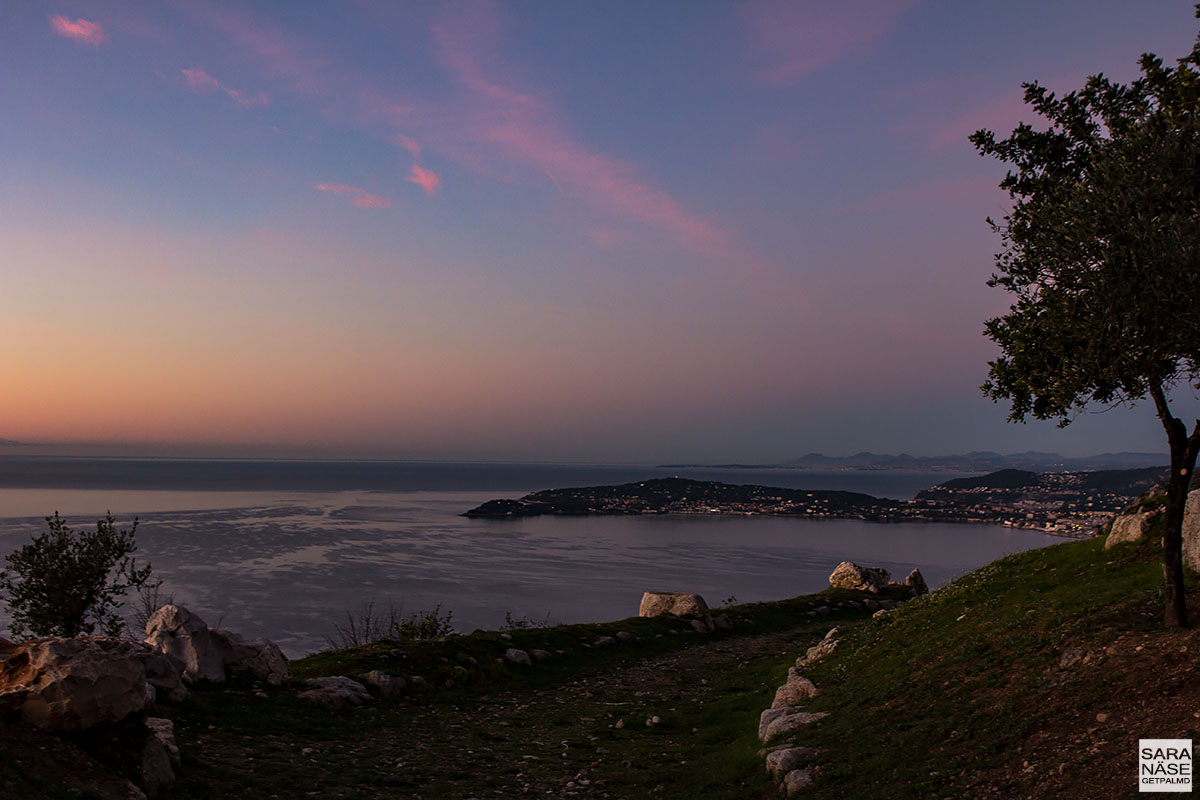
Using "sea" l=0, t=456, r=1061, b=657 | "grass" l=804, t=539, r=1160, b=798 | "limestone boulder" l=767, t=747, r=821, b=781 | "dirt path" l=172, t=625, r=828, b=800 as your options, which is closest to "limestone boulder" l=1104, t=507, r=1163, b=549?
"grass" l=804, t=539, r=1160, b=798

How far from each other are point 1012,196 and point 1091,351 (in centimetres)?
812

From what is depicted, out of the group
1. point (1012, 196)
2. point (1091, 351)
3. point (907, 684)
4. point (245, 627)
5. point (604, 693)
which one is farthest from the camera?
point (245, 627)

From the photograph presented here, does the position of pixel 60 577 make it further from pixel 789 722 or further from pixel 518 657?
pixel 789 722

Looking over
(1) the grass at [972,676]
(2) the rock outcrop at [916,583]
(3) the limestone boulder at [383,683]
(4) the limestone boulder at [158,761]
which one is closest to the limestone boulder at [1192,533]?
(1) the grass at [972,676]

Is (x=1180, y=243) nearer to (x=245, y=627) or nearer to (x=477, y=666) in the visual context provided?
(x=477, y=666)

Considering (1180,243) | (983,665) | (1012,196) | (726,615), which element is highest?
(1012,196)

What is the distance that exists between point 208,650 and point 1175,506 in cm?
2997

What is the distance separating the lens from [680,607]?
4653 cm

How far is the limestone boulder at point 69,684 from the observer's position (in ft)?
44.7

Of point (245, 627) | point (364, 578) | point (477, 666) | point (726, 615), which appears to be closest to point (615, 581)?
point (364, 578)

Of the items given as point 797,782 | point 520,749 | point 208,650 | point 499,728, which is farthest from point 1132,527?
point 208,650

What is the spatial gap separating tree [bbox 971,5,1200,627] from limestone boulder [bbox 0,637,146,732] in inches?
937

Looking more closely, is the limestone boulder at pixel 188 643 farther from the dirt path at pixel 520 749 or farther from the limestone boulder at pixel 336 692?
the dirt path at pixel 520 749

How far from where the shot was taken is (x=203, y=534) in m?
160
